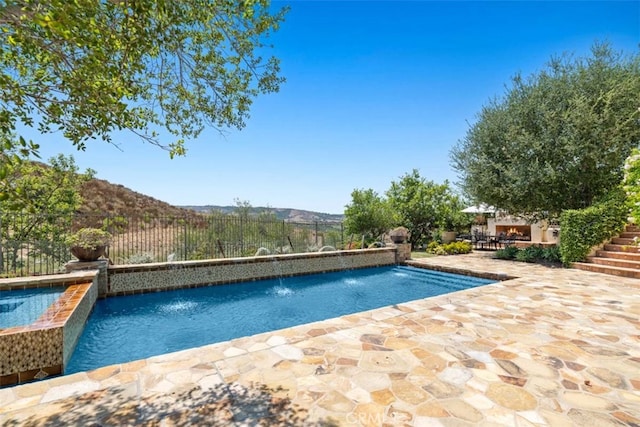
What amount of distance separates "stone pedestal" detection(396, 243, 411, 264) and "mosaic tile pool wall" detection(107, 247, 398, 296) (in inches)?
26.8

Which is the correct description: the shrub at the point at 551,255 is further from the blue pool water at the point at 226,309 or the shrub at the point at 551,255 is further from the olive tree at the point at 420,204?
the olive tree at the point at 420,204

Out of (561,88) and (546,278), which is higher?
(561,88)

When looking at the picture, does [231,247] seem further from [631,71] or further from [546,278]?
[631,71]

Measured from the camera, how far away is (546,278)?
26.3ft

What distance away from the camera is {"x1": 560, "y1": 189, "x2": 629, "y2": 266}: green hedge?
9.52 metres

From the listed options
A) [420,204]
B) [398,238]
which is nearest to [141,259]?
[398,238]

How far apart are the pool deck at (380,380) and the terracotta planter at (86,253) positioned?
4.80m

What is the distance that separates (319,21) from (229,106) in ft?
21.4

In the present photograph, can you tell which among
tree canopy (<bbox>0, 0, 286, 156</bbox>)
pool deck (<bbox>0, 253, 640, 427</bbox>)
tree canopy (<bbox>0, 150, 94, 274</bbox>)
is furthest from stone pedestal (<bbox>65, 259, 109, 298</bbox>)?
pool deck (<bbox>0, 253, 640, 427</bbox>)

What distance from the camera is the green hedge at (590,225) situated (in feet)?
31.2

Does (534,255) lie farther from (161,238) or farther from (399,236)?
(161,238)

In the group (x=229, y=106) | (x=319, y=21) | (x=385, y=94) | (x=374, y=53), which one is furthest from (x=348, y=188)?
(x=229, y=106)

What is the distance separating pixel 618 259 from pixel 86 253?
14.2 meters

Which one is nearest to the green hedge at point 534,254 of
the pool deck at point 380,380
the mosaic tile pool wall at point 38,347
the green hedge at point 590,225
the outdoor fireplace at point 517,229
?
the green hedge at point 590,225
